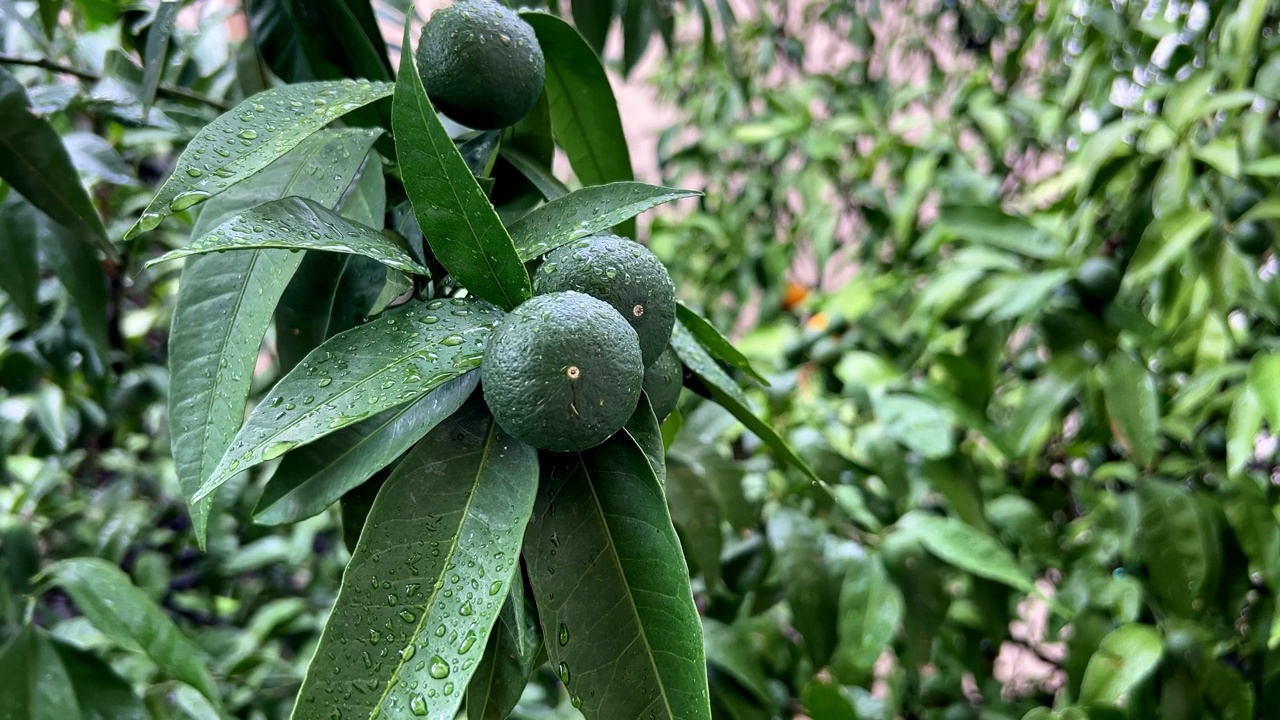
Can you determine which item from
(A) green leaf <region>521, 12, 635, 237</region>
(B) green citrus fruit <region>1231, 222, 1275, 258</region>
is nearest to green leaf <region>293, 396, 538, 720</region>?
(A) green leaf <region>521, 12, 635, 237</region>

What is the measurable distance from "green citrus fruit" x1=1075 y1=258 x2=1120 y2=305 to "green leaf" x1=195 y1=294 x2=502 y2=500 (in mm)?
660

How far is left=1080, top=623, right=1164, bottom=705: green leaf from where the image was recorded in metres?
0.65

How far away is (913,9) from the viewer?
160cm

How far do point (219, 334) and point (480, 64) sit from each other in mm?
149

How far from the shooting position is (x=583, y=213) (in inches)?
12.4

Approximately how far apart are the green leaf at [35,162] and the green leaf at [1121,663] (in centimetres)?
77

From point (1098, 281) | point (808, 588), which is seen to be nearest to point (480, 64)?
point (808, 588)

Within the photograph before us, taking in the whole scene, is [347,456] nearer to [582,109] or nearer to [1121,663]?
[582,109]

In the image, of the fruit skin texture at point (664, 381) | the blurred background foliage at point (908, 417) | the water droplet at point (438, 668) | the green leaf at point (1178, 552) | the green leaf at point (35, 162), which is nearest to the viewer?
the water droplet at point (438, 668)

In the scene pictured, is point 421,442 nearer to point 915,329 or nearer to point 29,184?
point 29,184

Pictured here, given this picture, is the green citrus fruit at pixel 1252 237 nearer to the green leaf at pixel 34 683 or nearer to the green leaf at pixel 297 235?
the green leaf at pixel 297 235

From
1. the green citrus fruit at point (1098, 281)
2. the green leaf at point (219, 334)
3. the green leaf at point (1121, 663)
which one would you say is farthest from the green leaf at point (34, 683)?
the green citrus fruit at point (1098, 281)

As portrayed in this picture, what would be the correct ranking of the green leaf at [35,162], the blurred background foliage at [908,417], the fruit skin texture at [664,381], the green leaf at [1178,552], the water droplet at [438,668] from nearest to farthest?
the water droplet at [438,668], the fruit skin texture at [664,381], the green leaf at [35,162], the blurred background foliage at [908,417], the green leaf at [1178,552]

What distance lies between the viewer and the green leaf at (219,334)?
12.4 inches
